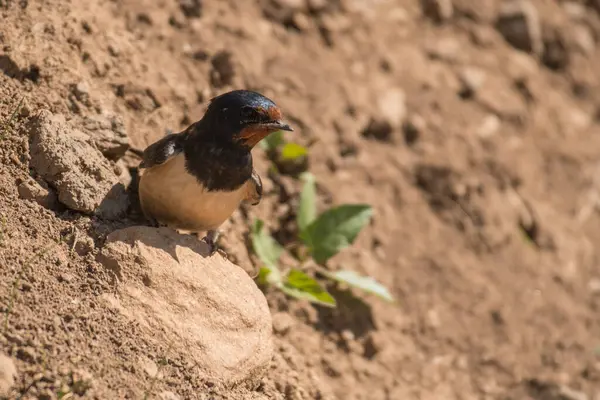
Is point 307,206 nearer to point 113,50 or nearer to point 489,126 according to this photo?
point 113,50

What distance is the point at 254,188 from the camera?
593 cm

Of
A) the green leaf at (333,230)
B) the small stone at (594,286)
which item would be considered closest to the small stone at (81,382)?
the green leaf at (333,230)

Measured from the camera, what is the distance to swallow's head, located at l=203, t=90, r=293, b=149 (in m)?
5.44

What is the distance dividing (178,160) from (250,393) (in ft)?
4.84

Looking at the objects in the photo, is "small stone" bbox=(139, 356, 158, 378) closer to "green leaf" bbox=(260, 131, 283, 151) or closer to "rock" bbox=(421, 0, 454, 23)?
"green leaf" bbox=(260, 131, 283, 151)

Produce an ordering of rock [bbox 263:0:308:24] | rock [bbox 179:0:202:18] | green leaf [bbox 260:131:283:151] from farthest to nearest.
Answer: rock [bbox 263:0:308:24] < rock [bbox 179:0:202:18] < green leaf [bbox 260:131:283:151]

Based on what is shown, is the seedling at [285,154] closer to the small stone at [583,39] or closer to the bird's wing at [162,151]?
the bird's wing at [162,151]

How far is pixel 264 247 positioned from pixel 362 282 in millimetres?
869

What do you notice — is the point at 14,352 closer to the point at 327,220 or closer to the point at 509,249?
the point at 327,220

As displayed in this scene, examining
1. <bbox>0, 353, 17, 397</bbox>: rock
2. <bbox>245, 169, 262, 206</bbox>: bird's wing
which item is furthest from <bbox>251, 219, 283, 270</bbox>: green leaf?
<bbox>0, 353, 17, 397</bbox>: rock

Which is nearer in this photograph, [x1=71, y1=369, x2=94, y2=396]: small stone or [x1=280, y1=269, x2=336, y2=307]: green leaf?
[x1=71, y1=369, x2=94, y2=396]: small stone

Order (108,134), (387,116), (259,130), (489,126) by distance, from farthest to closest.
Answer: (489,126), (387,116), (108,134), (259,130)

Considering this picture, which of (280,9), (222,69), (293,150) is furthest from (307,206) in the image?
(280,9)

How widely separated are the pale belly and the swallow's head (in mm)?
313
